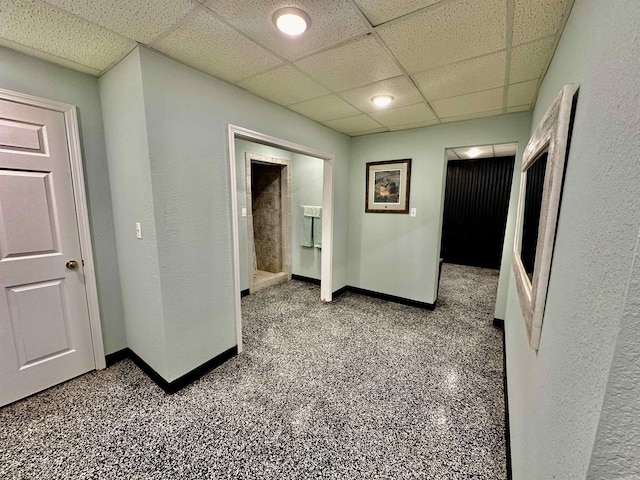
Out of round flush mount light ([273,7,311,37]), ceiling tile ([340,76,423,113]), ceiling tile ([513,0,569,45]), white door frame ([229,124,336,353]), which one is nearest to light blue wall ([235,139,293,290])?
white door frame ([229,124,336,353])

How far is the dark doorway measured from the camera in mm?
5336

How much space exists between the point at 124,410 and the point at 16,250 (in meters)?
1.29

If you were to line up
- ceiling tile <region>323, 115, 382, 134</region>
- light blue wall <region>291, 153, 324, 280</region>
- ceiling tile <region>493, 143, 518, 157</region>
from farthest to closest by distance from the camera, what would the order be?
light blue wall <region>291, 153, 324, 280</region> → ceiling tile <region>493, 143, 518, 157</region> → ceiling tile <region>323, 115, 382, 134</region>

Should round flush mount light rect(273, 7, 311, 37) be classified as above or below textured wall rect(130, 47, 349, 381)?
above

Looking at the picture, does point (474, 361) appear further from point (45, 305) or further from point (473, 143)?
point (45, 305)

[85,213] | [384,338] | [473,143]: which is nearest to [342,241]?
[384,338]

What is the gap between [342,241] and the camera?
3.83 m

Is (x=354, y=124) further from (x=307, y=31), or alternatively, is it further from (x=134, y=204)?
(x=134, y=204)

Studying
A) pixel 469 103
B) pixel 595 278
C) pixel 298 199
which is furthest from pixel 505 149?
pixel 595 278

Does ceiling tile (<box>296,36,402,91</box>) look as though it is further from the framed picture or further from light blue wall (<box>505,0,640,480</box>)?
the framed picture

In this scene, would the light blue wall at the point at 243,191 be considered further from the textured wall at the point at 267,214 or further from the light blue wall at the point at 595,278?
the light blue wall at the point at 595,278

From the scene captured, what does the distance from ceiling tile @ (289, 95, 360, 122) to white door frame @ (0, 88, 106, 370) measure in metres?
1.73

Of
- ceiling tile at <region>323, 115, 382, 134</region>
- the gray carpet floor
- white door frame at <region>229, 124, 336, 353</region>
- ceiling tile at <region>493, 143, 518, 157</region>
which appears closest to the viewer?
the gray carpet floor

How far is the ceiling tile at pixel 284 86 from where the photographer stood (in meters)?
1.92
